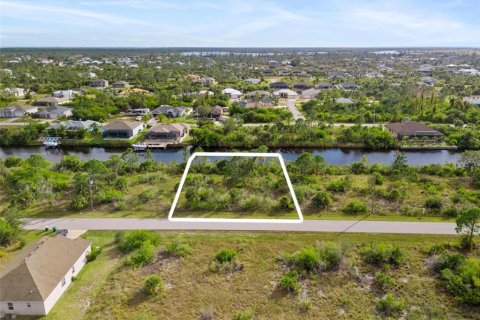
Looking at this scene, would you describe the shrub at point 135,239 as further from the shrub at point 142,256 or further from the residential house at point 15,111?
the residential house at point 15,111

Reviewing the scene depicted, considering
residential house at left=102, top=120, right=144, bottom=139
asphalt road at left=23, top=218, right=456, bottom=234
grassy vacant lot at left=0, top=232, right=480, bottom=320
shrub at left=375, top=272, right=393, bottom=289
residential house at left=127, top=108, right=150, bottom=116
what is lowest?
grassy vacant lot at left=0, top=232, right=480, bottom=320

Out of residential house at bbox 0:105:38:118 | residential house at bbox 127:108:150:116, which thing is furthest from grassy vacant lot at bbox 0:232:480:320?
residential house at bbox 0:105:38:118

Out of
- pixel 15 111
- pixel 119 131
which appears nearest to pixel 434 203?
pixel 119 131

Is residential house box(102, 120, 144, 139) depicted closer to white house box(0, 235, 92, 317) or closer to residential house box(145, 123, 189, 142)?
residential house box(145, 123, 189, 142)

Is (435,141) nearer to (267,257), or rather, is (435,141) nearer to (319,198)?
(319,198)

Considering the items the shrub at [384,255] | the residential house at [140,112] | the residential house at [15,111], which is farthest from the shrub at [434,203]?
the residential house at [15,111]

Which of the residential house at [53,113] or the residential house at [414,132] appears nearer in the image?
the residential house at [414,132]

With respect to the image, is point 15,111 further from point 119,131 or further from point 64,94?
point 119,131
